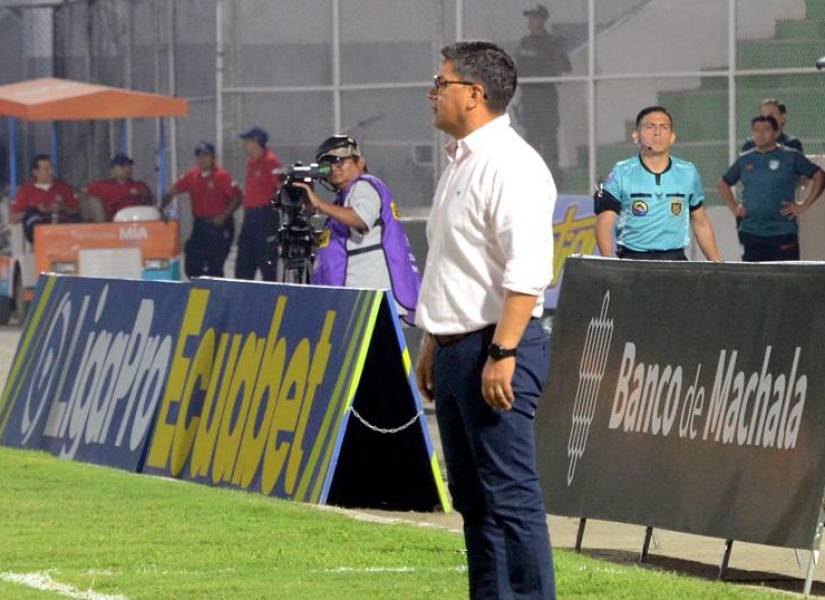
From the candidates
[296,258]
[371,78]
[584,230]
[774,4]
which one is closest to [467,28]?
[371,78]

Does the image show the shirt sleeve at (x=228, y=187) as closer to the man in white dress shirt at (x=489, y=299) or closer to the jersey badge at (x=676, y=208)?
the jersey badge at (x=676, y=208)

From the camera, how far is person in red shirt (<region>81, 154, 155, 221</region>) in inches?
1069

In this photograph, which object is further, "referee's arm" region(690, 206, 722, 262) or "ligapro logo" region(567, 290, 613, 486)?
"referee's arm" region(690, 206, 722, 262)

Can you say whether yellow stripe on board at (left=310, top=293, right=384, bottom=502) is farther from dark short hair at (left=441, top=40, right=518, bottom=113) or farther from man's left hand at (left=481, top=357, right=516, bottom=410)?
man's left hand at (left=481, top=357, right=516, bottom=410)

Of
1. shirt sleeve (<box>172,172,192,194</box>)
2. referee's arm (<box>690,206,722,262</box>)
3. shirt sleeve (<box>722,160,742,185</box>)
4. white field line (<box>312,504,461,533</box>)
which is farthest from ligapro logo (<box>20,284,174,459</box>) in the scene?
shirt sleeve (<box>172,172,192,194</box>)

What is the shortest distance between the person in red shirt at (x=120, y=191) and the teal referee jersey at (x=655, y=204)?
1563cm

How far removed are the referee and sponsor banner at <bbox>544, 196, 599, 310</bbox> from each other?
4424 millimetres

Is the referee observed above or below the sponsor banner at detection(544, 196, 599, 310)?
above

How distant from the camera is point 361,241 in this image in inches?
492

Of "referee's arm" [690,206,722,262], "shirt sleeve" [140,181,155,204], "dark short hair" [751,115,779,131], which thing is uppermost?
"dark short hair" [751,115,779,131]

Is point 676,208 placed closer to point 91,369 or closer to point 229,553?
point 91,369

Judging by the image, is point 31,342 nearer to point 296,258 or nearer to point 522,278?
point 296,258

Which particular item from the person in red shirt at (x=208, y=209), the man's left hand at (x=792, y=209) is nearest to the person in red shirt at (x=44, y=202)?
the person in red shirt at (x=208, y=209)

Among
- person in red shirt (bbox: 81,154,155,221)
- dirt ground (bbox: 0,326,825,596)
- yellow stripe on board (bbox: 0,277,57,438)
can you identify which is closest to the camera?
dirt ground (bbox: 0,326,825,596)
